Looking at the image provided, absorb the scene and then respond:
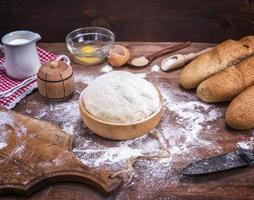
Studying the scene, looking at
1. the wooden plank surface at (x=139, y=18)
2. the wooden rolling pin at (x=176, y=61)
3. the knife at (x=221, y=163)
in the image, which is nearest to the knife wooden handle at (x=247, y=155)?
the knife at (x=221, y=163)

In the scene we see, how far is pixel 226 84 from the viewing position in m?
1.07

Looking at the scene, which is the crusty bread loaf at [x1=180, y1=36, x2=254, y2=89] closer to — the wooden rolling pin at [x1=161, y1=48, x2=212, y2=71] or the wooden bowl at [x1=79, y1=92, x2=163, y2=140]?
the wooden rolling pin at [x1=161, y1=48, x2=212, y2=71]

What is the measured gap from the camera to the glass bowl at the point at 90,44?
1276 mm

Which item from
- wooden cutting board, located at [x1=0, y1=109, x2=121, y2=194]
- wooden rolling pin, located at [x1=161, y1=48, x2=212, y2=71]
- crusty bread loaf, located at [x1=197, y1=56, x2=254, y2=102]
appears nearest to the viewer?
wooden cutting board, located at [x1=0, y1=109, x2=121, y2=194]

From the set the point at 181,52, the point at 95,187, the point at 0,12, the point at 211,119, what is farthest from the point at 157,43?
the point at 95,187

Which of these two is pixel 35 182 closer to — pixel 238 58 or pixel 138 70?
pixel 138 70

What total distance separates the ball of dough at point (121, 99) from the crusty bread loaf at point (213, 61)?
A: 0.56 feet

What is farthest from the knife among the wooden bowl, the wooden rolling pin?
the wooden rolling pin

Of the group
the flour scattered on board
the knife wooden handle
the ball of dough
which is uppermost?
the ball of dough

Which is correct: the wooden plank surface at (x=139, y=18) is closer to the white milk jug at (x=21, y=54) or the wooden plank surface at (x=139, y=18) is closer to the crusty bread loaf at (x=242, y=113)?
the white milk jug at (x=21, y=54)

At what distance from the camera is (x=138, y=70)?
1257 millimetres

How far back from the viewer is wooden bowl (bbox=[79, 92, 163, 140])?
0.93 m

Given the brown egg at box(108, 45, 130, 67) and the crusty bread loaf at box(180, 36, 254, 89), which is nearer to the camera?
the crusty bread loaf at box(180, 36, 254, 89)

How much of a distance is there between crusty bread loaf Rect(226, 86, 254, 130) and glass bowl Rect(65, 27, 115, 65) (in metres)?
0.48
